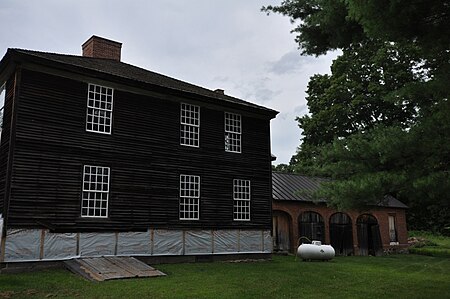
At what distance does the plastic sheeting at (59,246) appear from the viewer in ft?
49.2

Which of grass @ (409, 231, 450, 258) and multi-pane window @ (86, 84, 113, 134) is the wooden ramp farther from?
grass @ (409, 231, 450, 258)

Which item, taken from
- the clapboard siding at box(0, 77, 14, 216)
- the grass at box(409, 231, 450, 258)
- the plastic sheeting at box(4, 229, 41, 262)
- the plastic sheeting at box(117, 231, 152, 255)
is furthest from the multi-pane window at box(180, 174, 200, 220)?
the grass at box(409, 231, 450, 258)

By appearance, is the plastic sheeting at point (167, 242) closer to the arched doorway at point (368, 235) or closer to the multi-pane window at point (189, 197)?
the multi-pane window at point (189, 197)

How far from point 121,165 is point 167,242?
348 cm

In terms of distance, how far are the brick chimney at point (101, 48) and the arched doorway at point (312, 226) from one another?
43.2 ft

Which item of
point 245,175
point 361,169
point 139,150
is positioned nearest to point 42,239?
point 139,150

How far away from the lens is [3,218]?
14.6 metres

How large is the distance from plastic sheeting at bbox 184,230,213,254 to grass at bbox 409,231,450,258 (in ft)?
54.4

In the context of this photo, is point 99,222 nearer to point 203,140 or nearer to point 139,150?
point 139,150

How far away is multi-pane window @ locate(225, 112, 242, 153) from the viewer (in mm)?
20659

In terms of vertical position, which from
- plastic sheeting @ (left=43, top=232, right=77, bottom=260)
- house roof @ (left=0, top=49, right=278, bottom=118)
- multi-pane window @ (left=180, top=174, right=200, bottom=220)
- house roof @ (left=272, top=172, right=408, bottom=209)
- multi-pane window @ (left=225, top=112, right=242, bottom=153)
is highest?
house roof @ (left=0, top=49, right=278, bottom=118)

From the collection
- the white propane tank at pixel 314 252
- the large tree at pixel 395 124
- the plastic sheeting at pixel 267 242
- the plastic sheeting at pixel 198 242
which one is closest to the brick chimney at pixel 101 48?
the plastic sheeting at pixel 198 242

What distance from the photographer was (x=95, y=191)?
16.3 m

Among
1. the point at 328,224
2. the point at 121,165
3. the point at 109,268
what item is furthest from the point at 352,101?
the point at 109,268
